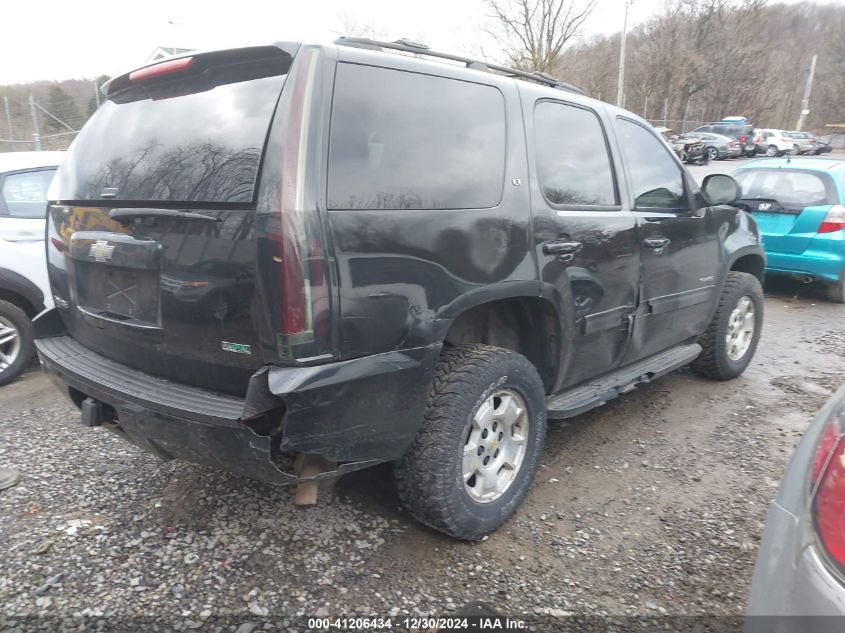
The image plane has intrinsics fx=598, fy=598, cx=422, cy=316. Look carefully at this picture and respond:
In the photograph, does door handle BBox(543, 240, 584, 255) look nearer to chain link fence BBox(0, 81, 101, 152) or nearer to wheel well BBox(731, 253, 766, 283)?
wheel well BBox(731, 253, 766, 283)

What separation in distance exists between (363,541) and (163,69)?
212 centimetres

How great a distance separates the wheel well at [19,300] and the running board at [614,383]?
4.07 m

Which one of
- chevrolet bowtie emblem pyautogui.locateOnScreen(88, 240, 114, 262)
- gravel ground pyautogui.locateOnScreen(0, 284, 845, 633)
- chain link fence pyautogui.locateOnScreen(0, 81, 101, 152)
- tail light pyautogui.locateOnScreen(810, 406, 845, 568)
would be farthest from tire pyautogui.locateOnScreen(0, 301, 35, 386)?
chain link fence pyautogui.locateOnScreen(0, 81, 101, 152)

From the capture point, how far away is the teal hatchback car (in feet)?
22.0

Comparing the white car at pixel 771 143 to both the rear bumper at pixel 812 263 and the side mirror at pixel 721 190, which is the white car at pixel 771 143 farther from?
the side mirror at pixel 721 190

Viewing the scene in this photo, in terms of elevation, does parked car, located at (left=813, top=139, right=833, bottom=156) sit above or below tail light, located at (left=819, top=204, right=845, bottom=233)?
above

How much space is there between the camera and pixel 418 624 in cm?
220

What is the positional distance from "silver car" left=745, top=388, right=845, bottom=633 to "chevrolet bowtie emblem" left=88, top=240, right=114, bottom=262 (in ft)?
7.84

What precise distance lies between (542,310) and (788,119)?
6756cm

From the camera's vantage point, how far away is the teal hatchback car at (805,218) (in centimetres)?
672

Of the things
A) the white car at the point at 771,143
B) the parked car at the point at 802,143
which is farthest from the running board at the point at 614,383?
the parked car at the point at 802,143

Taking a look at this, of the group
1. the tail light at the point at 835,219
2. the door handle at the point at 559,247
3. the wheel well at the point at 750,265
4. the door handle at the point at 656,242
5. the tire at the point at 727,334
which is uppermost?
the door handle at the point at 559,247

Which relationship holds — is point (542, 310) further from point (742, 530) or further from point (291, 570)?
point (291, 570)

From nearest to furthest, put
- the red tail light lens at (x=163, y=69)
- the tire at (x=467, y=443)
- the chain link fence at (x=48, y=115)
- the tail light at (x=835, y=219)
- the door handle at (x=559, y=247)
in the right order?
the red tail light lens at (x=163, y=69) → the tire at (x=467, y=443) → the door handle at (x=559, y=247) → the tail light at (x=835, y=219) → the chain link fence at (x=48, y=115)
